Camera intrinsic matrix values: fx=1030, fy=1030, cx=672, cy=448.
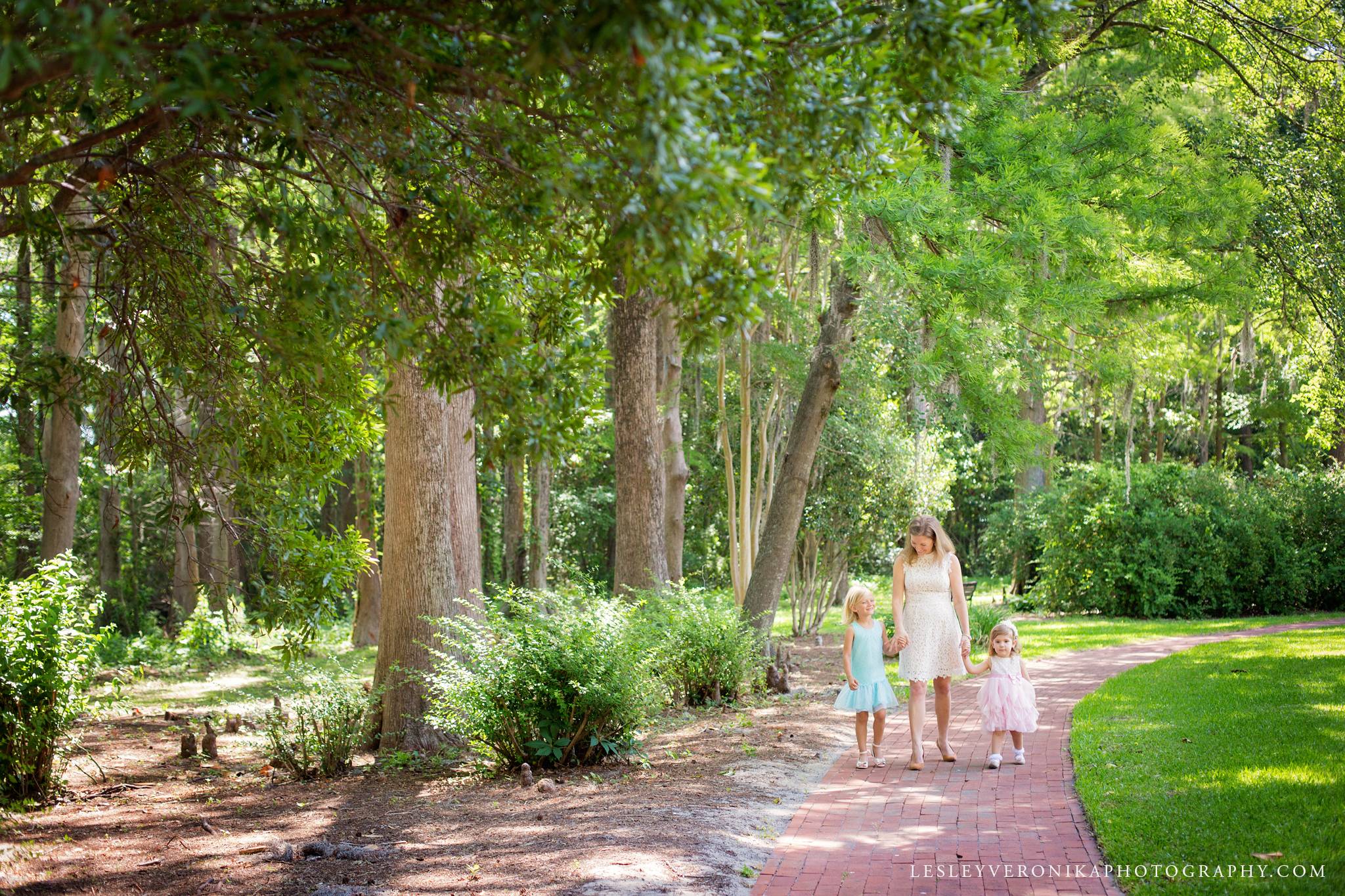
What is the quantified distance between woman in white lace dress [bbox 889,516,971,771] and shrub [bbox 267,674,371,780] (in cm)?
454

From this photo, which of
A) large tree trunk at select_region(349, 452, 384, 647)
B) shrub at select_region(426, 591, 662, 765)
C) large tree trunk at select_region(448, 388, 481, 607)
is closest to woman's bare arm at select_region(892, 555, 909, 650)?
shrub at select_region(426, 591, 662, 765)

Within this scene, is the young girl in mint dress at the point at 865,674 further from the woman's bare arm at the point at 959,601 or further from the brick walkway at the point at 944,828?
the woman's bare arm at the point at 959,601

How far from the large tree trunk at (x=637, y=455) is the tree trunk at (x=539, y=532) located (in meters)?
8.32

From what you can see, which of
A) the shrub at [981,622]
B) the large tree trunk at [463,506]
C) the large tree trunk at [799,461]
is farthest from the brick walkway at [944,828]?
the shrub at [981,622]

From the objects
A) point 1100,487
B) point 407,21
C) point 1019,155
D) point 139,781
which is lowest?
point 139,781

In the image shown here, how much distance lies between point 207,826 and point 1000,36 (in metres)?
6.78

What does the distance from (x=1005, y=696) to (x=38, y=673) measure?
691 centimetres

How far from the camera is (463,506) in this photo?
31.9ft

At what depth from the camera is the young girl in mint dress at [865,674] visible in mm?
7910

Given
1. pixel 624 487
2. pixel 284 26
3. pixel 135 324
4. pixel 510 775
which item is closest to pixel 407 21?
pixel 284 26

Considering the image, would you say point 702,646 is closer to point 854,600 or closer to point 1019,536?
point 854,600

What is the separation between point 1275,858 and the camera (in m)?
4.94

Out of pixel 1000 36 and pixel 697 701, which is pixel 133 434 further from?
pixel 697 701

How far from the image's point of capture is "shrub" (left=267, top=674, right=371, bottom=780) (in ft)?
28.3
